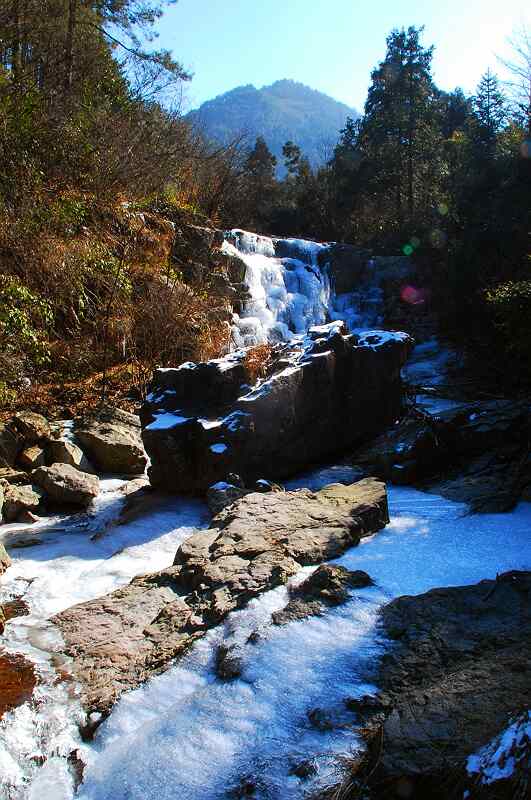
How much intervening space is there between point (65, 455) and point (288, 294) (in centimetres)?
819

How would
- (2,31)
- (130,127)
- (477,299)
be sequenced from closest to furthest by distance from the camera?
(2,31) < (477,299) < (130,127)

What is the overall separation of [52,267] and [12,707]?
6.45 meters

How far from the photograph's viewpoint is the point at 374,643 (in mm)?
2846

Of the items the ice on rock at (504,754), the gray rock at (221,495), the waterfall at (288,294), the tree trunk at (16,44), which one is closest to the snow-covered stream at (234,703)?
the ice on rock at (504,754)

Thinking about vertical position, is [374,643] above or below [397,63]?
below

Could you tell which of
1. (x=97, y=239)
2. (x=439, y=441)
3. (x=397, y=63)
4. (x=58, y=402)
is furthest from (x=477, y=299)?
(x=397, y=63)

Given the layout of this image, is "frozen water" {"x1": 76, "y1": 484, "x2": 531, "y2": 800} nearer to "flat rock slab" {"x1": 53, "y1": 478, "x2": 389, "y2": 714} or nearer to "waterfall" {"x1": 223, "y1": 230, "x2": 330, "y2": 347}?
"flat rock slab" {"x1": 53, "y1": 478, "x2": 389, "y2": 714}

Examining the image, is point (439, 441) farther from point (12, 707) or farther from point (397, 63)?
point (397, 63)

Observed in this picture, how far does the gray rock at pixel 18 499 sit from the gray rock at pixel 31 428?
80 centimetres

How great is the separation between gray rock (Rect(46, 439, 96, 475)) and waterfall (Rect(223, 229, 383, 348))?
4.92 m

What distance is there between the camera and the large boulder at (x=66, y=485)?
6016 mm

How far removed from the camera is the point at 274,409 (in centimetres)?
627

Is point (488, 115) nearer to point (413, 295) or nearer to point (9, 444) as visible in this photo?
point (413, 295)

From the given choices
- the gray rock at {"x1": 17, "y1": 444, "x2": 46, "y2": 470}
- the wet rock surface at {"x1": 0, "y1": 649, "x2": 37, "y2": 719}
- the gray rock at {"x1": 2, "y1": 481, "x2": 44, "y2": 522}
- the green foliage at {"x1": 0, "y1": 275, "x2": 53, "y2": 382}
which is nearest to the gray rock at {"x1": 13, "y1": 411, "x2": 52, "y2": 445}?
the gray rock at {"x1": 17, "y1": 444, "x2": 46, "y2": 470}
